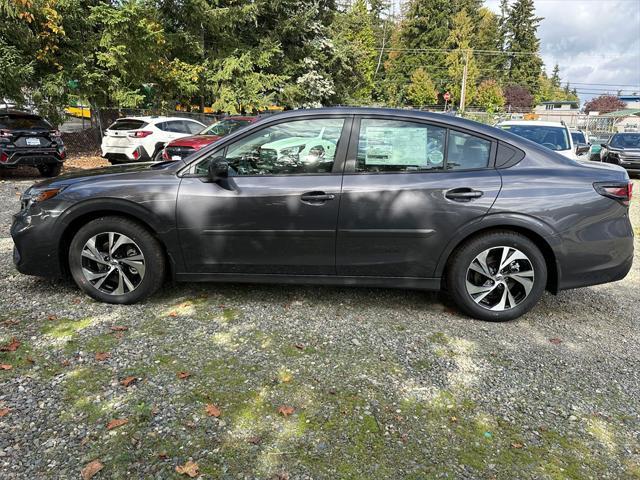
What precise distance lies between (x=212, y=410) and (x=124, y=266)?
5.74 ft

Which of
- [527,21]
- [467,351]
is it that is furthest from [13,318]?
[527,21]

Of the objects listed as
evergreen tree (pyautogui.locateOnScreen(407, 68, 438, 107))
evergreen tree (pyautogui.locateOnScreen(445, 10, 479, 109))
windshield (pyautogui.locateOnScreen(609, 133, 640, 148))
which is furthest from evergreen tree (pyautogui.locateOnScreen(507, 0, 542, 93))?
windshield (pyautogui.locateOnScreen(609, 133, 640, 148))

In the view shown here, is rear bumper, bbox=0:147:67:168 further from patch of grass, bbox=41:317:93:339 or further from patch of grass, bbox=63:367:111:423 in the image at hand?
patch of grass, bbox=63:367:111:423

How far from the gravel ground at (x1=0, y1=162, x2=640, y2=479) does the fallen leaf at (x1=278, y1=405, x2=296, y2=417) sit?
0.01 metres

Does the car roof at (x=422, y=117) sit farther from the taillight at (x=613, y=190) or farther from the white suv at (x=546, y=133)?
the white suv at (x=546, y=133)

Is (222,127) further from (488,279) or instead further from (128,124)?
(488,279)

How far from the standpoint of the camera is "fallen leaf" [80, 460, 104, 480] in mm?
2076

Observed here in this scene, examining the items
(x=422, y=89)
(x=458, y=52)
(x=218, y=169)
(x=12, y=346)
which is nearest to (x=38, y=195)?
(x=12, y=346)

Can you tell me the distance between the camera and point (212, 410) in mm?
2541

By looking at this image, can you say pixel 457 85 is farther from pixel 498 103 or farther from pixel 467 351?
pixel 467 351

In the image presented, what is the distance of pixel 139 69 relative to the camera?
50.8 feet

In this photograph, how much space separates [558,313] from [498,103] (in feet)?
211

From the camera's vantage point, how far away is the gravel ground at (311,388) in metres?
2.22

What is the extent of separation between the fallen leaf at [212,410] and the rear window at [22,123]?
1022cm
